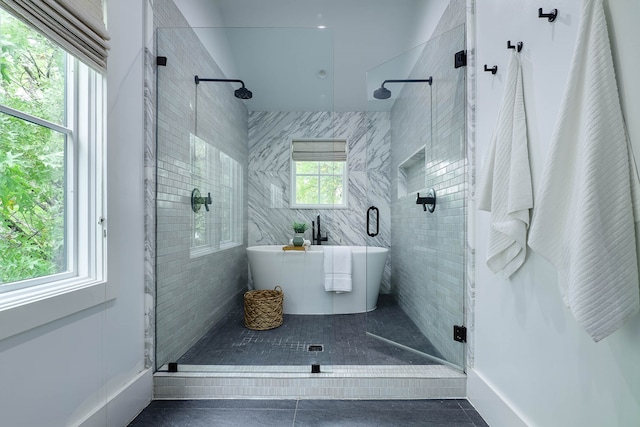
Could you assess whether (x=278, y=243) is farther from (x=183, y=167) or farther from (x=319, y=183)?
(x=183, y=167)

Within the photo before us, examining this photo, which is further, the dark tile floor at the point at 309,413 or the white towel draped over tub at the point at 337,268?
the white towel draped over tub at the point at 337,268

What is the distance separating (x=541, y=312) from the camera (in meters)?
1.26

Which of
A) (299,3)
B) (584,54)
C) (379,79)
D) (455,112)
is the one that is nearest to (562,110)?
(584,54)

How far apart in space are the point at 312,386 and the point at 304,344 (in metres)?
0.28

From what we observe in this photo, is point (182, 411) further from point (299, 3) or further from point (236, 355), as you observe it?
point (299, 3)

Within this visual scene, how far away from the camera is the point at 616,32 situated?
924 mm

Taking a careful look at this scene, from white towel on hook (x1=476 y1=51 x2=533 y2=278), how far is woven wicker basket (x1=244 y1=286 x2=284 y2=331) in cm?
144

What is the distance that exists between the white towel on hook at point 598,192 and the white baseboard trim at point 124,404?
77.0 inches

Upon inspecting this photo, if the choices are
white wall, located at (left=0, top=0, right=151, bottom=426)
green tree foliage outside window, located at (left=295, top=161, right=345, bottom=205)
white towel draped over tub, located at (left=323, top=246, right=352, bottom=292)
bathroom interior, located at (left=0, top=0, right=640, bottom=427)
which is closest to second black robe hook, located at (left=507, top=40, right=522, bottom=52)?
bathroom interior, located at (left=0, top=0, right=640, bottom=427)

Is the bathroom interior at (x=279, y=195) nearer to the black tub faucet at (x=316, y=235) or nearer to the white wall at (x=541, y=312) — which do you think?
the black tub faucet at (x=316, y=235)

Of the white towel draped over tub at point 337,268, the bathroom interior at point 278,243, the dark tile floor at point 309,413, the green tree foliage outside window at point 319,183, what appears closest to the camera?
the bathroom interior at point 278,243

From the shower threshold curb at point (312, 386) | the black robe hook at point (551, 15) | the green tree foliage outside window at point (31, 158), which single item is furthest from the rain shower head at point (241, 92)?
the shower threshold curb at point (312, 386)

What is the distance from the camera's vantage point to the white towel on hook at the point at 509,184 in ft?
4.27

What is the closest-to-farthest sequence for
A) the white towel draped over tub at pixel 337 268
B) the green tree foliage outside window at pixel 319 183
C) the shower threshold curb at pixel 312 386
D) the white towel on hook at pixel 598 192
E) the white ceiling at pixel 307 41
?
the white towel on hook at pixel 598 192 < the shower threshold curb at pixel 312 386 < the white ceiling at pixel 307 41 < the green tree foliage outside window at pixel 319 183 < the white towel draped over tub at pixel 337 268
